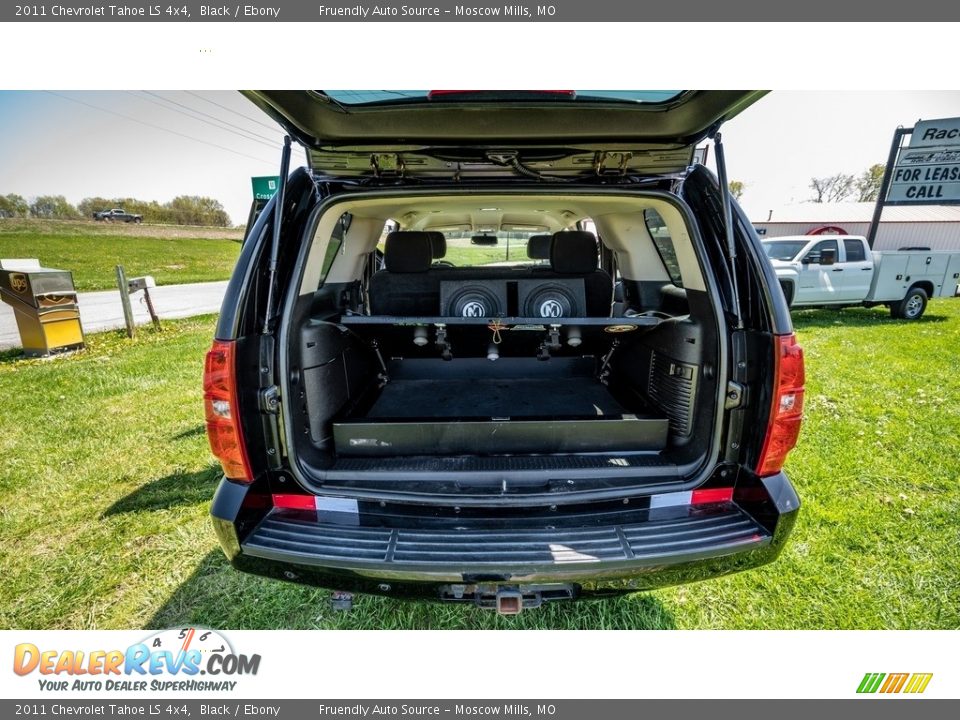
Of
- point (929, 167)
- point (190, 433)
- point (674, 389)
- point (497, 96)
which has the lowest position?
point (190, 433)

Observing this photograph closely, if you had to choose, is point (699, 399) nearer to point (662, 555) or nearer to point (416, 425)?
point (662, 555)

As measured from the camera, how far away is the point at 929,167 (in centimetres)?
893

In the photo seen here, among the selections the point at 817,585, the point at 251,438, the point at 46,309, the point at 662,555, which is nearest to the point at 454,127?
the point at 251,438

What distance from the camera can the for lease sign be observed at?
339 inches

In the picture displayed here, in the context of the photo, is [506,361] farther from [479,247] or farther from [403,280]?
[479,247]

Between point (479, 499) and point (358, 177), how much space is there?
1489 millimetres

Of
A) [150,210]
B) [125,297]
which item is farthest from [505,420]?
[150,210]

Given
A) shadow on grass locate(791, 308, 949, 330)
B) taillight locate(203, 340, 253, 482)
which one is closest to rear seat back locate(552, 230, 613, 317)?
taillight locate(203, 340, 253, 482)

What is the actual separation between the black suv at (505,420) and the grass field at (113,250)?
15.9m

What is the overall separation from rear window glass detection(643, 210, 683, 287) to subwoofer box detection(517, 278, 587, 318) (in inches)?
21.1

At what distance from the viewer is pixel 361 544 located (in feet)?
5.00

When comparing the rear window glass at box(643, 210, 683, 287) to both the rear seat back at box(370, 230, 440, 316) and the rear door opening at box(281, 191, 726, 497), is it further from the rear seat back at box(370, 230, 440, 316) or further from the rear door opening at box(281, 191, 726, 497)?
the rear seat back at box(370, 230, 440, 316)

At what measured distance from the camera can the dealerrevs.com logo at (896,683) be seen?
1.70m

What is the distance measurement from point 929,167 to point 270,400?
44.4 ft
